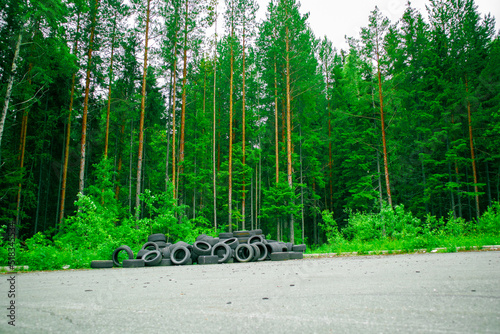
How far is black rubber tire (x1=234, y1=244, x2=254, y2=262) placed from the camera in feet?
28.4

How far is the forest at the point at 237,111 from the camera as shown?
16.2m

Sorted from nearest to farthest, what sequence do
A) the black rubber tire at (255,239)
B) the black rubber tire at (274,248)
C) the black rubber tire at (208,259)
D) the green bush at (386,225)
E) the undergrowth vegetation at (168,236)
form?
the undergrowth vegetation at (168,236), the black rubber tire at (208,259), the black rubber tire at (274,248), the black rubber tire at (255,239), the green bush at (386,225)

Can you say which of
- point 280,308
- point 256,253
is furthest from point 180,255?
point 280,308

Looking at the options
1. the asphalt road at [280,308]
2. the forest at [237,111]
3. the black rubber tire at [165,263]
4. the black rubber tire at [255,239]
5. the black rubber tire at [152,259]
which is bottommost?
the black rubber tire at [165,263]

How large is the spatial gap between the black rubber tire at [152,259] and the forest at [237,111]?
11.5ft

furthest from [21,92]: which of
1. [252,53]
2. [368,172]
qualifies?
[368,172]

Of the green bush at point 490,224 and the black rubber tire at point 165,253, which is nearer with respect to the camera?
the black rubber tire at point 165,253

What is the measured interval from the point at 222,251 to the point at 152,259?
214 centimetres

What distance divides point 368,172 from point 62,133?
956 inches

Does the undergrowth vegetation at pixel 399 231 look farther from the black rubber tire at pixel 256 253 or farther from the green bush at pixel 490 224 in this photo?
the black rubber tire at pixel 256 253

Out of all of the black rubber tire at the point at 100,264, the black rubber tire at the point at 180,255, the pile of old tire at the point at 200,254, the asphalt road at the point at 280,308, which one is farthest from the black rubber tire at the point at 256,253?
the asphalt road at the point at 280,308

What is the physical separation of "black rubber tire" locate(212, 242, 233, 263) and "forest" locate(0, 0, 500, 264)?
4512mm

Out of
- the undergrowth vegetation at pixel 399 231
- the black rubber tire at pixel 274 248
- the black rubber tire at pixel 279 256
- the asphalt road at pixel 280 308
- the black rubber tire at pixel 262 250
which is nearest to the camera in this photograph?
the asphalt road at pixel 280 308

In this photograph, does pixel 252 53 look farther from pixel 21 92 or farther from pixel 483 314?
pixel 483 314
